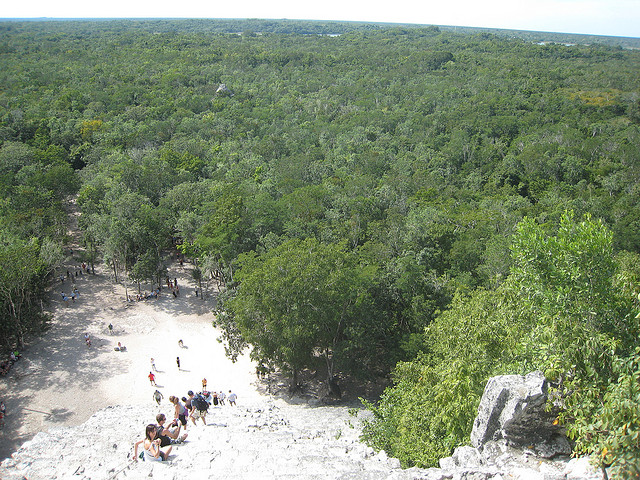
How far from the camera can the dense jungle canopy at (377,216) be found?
479 inches

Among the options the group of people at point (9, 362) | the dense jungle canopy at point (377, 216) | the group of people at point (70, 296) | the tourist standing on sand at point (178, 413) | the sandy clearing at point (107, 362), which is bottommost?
the sandy clearing at point (107, 362)

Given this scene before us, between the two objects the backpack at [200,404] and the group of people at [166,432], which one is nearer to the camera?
the group of people at [166,432]

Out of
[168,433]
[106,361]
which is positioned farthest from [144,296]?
[168,433]

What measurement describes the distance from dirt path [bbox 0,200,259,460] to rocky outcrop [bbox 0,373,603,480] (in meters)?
4.34

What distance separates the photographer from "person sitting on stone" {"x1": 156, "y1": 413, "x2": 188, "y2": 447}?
1395 centimetres

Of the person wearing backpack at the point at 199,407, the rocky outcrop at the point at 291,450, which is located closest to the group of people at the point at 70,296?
the rocky outcrop at the point at 291,450

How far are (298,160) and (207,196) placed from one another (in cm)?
2021

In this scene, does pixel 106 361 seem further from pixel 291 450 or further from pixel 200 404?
pixel 291 450

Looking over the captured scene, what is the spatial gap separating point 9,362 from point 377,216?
3000 cm

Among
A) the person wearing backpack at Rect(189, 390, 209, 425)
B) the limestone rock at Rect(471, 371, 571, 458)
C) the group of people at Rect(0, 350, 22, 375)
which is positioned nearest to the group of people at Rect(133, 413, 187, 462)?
the person wearing backpack at Rect(189, 390, 209, 425)

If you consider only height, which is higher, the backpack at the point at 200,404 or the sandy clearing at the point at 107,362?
the backpack at the point at 200,404

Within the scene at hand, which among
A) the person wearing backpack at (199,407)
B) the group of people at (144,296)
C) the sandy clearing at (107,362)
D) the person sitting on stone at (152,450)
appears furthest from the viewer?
the group of people at (144,296)

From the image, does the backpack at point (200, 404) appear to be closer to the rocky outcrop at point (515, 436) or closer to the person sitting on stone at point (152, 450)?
the person sitting on stone at point (152, 450)

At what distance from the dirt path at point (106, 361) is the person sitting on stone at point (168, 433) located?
31.6 ft
